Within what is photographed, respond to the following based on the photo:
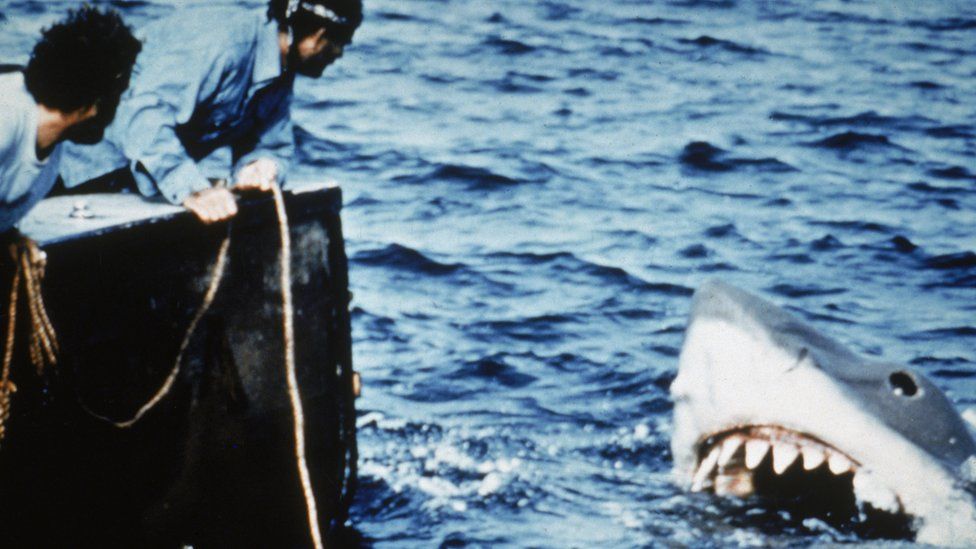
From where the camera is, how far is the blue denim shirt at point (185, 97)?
137 inches

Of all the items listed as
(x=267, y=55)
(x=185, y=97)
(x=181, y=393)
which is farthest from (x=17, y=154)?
(x=267, y=55)

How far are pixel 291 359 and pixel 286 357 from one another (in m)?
0.03

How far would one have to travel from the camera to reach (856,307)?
22.2 feet

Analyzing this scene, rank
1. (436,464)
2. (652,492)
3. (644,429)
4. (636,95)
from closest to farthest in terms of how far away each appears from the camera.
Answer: (652,492) → (436,464) → (644,429) → (636,95)

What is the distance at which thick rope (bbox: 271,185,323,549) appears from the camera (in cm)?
340

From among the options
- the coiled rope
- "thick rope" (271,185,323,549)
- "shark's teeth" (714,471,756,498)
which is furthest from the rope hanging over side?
"shark's teeth" (714,471,756,498)

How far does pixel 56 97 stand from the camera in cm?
268

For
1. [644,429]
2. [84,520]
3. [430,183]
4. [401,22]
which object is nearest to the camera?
[84,520]

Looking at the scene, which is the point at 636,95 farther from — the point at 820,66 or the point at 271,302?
Result: the point at 271,302

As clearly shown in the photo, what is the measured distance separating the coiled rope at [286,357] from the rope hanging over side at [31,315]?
235 millimetres

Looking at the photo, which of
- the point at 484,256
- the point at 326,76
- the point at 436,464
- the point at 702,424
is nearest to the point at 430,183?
the point at 484,256

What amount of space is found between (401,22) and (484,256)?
681cm

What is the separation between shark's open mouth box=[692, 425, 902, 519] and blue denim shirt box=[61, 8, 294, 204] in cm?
175

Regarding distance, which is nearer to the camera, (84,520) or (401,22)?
(84,520)
